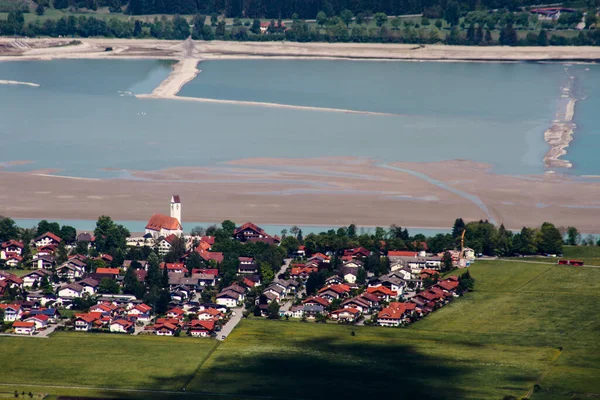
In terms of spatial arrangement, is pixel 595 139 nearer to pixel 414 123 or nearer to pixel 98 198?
pixel 414 123

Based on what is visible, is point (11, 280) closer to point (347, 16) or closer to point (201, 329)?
point (201, 329)

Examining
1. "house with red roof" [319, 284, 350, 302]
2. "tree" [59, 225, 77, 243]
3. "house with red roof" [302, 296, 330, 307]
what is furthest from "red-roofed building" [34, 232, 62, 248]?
"house with red roof" [302, 296, 330, 307]

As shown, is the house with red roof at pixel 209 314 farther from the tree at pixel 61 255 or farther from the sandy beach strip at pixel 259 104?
the sandy beach strip at pixel 259 104

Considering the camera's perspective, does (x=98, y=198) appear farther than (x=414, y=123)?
No

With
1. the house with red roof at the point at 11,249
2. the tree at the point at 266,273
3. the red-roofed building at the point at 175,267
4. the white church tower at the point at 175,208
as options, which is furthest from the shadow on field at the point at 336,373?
the white church tower at the point at 175,208

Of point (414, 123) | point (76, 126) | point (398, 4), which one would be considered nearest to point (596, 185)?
point (414, 123)

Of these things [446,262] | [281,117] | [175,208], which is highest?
[175,208]

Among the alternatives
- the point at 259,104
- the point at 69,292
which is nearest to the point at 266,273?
the point at 69,292
